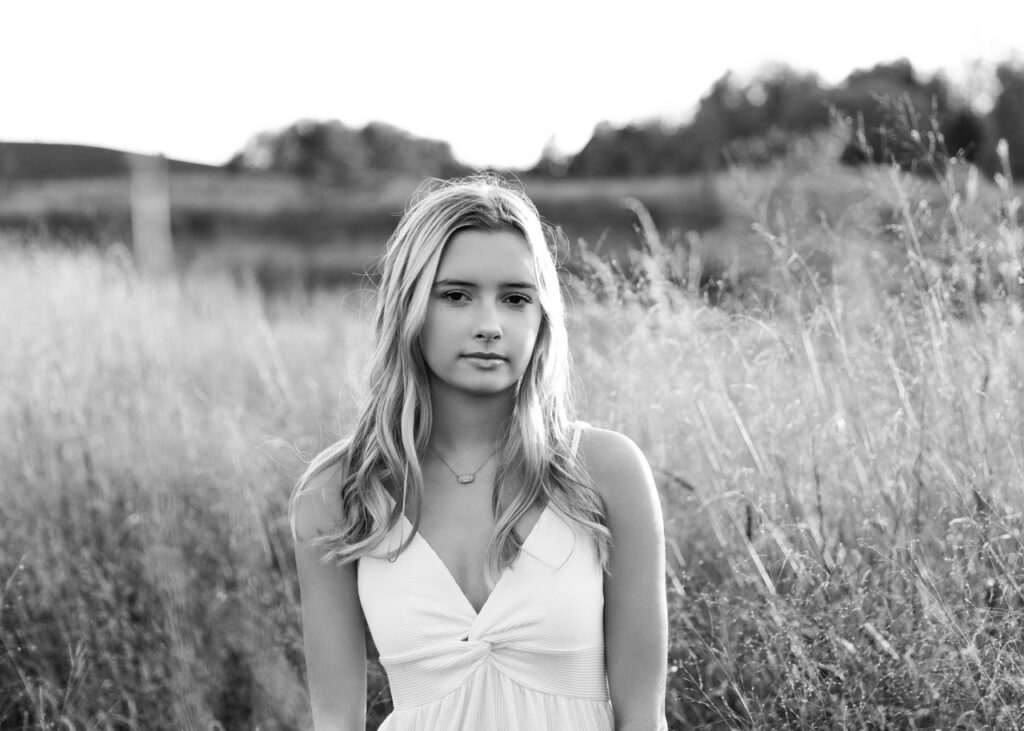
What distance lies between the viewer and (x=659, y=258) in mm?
2824

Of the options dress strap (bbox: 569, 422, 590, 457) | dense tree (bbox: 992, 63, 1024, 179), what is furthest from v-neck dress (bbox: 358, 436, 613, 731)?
dense tree (bbox: 992, 63, 1024, 179)

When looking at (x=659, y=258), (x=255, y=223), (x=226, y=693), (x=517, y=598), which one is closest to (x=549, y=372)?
(x=517, y=598)

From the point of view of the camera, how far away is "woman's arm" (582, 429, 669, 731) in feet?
5.66

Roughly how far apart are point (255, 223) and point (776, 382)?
28.6 meters

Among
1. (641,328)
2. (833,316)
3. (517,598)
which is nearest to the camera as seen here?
(517,598)

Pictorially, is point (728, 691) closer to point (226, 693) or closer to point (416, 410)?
point (416, 410)

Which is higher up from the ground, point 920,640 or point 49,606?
point 920,640

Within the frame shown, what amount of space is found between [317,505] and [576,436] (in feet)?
1.53

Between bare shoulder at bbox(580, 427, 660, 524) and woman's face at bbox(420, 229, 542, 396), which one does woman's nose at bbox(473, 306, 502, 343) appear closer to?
woman's face at bbox(420, 229, 542, 396)

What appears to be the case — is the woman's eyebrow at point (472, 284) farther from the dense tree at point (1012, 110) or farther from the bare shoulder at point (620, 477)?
the dense tree at point (1012, 110)

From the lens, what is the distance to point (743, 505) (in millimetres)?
2510

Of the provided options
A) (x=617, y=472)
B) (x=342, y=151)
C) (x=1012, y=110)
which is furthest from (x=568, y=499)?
(x=342, y=151)

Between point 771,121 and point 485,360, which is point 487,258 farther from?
point 771,121

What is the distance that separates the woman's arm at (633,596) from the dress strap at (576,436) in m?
0.05
